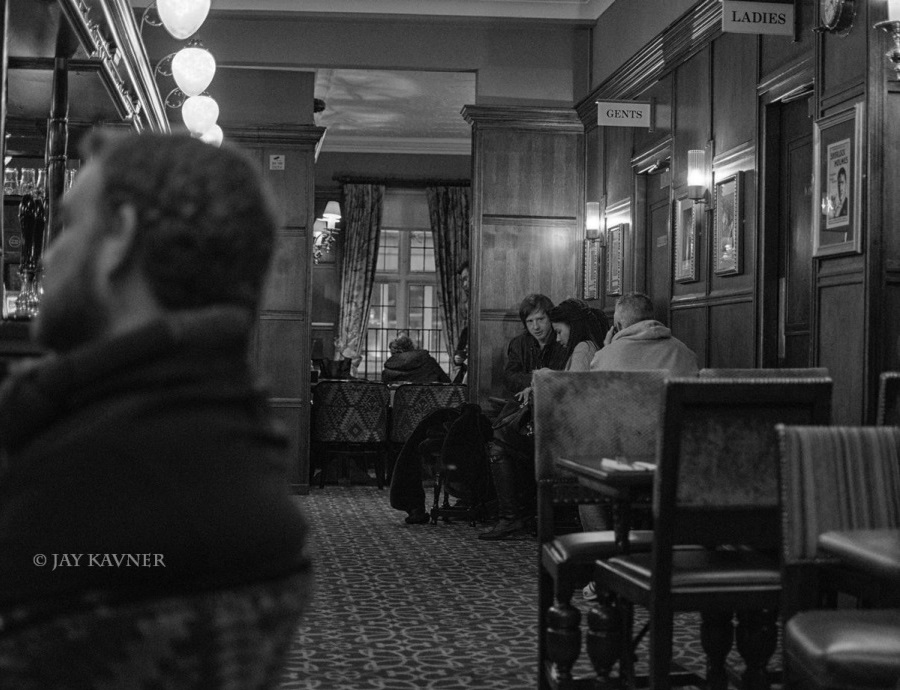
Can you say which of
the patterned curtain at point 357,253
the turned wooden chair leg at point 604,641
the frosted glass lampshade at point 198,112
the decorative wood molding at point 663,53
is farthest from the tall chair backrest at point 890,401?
the patterned curtain at point 357,253

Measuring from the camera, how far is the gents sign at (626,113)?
840cm

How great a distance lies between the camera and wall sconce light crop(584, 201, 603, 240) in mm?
9812

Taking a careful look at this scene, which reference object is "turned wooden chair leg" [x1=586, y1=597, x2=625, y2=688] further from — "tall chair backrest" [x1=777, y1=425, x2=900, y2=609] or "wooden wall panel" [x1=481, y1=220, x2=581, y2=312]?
"wooden wall panel" [x1=481, y1=220, x2=581, y2=312]

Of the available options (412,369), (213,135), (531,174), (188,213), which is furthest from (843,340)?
(412,369)

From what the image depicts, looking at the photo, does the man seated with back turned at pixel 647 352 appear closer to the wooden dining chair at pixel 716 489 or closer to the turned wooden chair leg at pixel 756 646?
the turned wooden chair leg at pixel 756 646

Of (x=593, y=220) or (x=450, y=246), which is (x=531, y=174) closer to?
(x=593, y=220)

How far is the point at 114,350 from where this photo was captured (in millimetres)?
1145

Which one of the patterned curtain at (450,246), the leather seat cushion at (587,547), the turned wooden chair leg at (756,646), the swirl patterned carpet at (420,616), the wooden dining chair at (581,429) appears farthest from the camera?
the patterned curtain at (450,246)

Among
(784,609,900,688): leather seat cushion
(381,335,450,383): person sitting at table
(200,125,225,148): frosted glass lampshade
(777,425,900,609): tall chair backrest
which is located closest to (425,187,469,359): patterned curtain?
(381,335,450,383): person sitting at table

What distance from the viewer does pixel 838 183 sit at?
17.3 feet

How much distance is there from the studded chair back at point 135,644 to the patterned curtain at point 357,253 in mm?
14617

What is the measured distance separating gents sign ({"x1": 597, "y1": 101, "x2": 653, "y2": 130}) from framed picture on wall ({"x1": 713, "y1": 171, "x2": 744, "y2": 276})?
1474 mm

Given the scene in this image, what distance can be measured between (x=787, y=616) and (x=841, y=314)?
3.02m

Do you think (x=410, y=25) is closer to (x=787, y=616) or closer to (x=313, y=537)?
(x=313, y=537)
